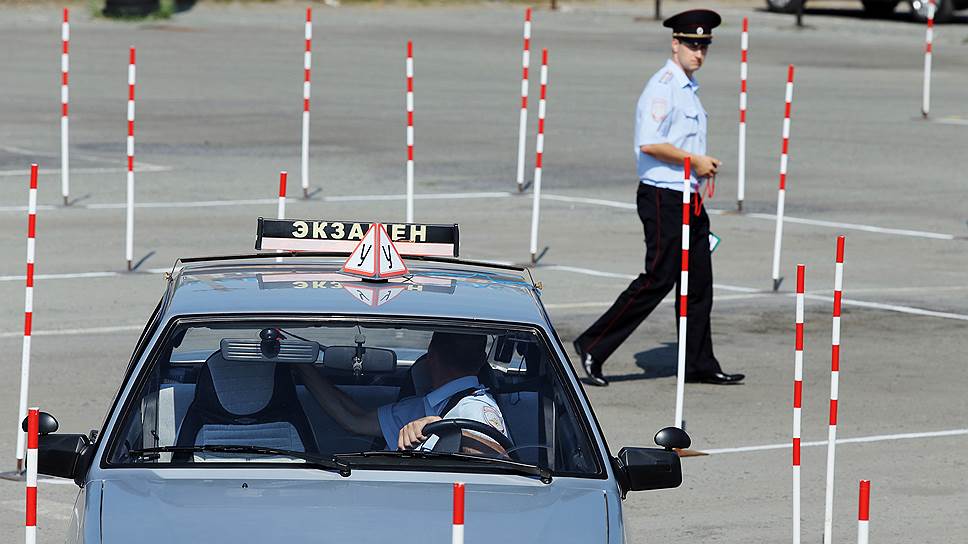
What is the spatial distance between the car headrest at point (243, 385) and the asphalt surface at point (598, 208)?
1.31 m

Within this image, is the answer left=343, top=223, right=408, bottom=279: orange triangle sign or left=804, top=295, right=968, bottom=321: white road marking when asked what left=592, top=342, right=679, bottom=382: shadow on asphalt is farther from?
left=343, top=223, right=408, bottom=279: orange triangle sign

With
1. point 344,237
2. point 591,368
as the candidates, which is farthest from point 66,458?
point 591,368

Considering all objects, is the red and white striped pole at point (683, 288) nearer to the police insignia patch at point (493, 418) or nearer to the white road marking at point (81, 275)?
the police insignia patch at point (493, 418)

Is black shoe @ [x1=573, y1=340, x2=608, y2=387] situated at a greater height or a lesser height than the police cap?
lesser

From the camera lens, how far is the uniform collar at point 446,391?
586 cm

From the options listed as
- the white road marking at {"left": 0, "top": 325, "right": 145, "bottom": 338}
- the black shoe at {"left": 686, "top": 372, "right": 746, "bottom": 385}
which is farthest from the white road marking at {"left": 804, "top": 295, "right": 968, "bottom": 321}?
the white road marking at {"left": 0, "top": 325, "right": 145, "bottom": 338}

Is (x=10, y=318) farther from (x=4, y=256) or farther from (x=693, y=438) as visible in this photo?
(x=693, y=438)

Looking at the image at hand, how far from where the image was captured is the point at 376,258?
606 cm

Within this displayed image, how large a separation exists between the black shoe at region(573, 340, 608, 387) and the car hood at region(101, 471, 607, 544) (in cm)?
522

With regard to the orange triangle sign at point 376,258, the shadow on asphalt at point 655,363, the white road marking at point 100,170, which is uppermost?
the orange triangle sign at point 376,258

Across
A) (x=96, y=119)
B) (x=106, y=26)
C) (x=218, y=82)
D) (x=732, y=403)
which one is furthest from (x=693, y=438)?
(x=106, y=26)

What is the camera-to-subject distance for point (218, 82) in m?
28.6

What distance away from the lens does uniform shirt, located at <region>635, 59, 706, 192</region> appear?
1020 centimetres

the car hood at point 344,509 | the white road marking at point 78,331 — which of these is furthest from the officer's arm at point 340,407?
the white road marking at point 78,331
